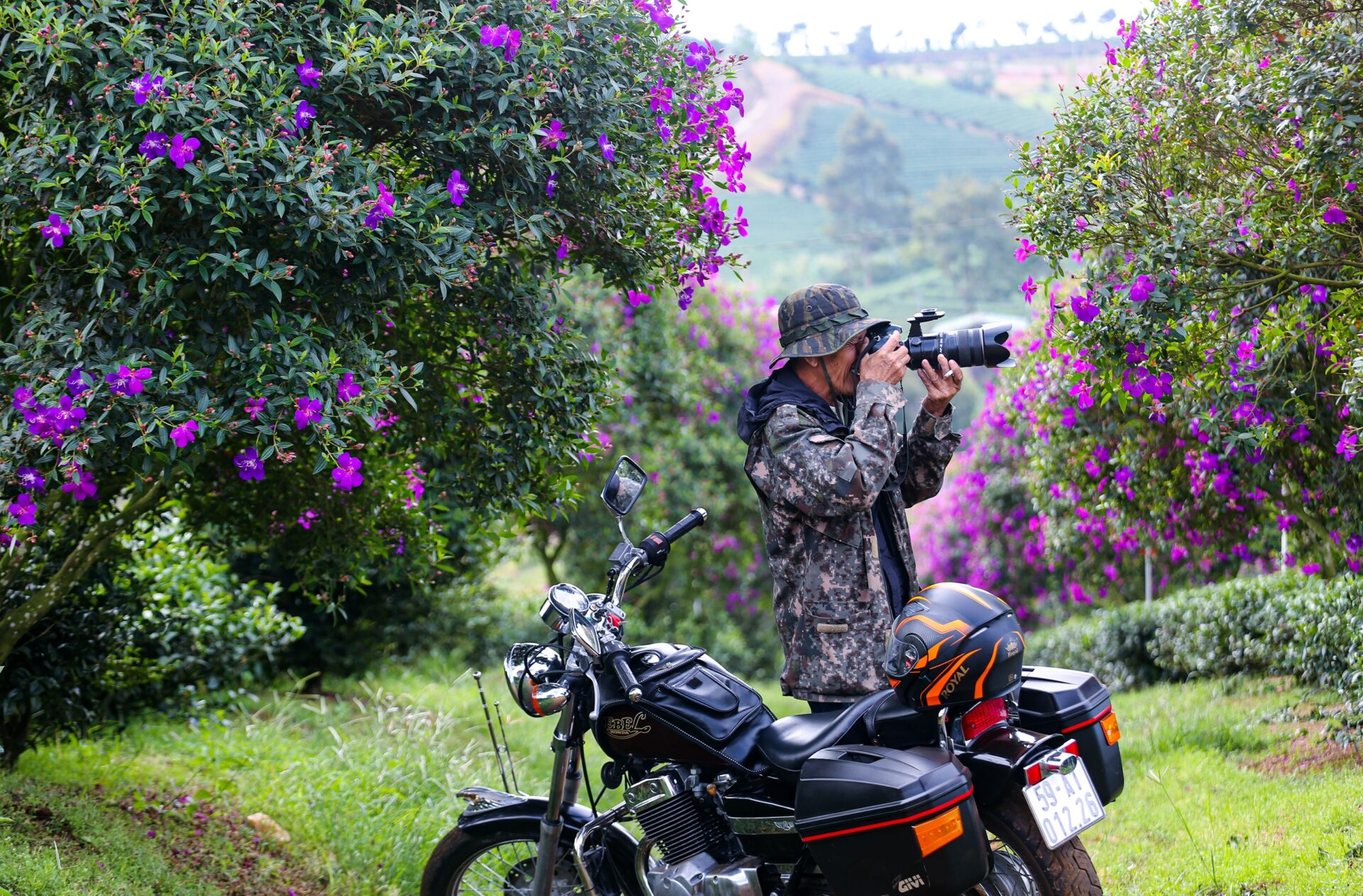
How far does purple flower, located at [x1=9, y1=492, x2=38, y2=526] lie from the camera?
113 inches

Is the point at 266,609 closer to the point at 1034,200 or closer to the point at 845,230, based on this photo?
the point at 1034,200

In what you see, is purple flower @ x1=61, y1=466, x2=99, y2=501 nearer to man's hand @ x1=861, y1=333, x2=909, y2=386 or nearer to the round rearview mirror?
the round rearview mirror

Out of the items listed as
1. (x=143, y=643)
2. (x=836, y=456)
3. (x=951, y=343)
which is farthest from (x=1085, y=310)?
(x=143, y=643)

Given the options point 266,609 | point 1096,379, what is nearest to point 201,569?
point 266,609

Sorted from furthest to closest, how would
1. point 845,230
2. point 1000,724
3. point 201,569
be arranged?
point 845,230
point 201,569
point 1000,724

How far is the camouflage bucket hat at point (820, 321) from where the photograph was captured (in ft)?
10.4

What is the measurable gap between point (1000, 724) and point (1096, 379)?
2010 mm

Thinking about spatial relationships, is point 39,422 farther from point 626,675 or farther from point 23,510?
point 626,675

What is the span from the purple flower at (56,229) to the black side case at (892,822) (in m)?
2.30

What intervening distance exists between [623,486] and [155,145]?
4.82 ft

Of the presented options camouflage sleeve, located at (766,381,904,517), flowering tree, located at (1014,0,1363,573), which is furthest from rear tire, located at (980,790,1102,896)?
flowering tree, located at (1014,0,1363,573)

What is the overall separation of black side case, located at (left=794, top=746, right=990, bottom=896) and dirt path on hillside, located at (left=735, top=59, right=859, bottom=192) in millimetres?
76360

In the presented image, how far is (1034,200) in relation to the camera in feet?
13.0

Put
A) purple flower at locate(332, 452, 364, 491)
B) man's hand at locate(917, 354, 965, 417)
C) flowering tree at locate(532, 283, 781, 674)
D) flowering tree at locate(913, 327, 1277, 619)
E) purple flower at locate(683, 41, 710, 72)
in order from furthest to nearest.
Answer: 1. flowering tree at locate(532, 283, 781, 674)
2. flowering tree at locate(913, 327, 1277, 619)
3. purple flower at locate(683, 41, 710, 72)
4. man's hand at locate(917, 354, 965, 417)
5. purple flower at locate(332, 452, 364, 491)
